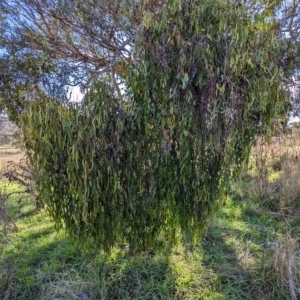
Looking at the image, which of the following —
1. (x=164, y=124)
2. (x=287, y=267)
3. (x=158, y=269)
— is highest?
(x=164, y=124)

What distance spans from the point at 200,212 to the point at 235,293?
89 cm

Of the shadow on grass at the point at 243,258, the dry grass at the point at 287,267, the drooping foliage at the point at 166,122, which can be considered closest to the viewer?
the drooping foliage at the point at 166,122

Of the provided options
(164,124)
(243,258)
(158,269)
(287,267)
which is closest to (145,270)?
(158,269)

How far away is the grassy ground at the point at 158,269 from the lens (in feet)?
7.37

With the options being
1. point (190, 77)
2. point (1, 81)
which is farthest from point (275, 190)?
point (1, 81)

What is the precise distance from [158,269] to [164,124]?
168 centimetres

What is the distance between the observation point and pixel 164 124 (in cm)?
171

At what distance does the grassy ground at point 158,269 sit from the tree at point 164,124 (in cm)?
62

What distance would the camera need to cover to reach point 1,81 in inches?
125

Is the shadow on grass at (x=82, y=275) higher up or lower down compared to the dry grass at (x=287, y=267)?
lower down

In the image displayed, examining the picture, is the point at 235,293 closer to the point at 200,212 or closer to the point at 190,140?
the point at 200,212

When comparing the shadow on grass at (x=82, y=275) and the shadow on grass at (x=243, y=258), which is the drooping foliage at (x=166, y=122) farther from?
the shadow on grass at (x=243, y=258)

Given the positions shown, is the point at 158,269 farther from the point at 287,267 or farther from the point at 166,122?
the point at 166,122

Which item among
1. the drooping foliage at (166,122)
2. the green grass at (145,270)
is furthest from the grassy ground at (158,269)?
the drooping foliage at (166,122)
